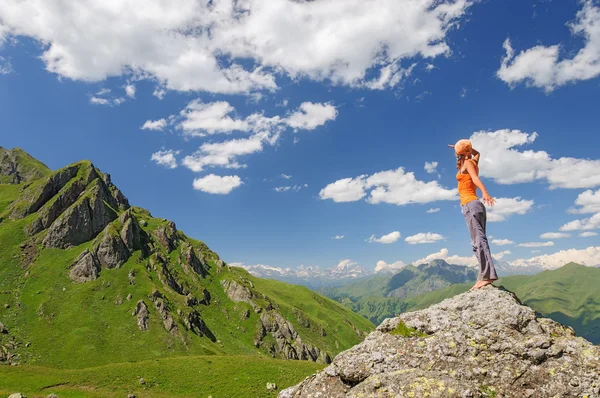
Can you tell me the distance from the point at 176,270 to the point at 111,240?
125 feet

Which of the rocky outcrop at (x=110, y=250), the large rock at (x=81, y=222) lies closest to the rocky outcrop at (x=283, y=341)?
the rocky outcrop at (x=110, y=250)

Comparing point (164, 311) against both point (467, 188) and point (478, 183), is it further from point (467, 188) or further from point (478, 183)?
point (478, 183)

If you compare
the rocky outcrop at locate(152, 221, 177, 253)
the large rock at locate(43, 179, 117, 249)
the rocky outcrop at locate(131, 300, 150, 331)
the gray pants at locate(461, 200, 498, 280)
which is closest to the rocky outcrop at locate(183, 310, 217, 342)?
the rocky outcrop at locate(131, 300, 150, 331)

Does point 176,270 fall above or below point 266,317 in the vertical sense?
above

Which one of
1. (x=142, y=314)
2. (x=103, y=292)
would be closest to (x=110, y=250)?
(x=103, y=292)

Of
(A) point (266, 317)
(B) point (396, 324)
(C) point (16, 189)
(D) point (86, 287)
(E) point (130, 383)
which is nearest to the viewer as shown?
(B) point (396, 324)

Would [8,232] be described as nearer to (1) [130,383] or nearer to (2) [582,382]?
(1) [130,383]

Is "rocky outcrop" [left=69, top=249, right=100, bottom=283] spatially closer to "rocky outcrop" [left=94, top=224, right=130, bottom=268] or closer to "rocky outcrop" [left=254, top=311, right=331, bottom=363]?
"rocky outcrop" [left=94, top=224, right=130, bottom=268]

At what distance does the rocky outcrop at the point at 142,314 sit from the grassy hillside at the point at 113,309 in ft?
1.95

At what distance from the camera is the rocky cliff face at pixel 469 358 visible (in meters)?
9.04

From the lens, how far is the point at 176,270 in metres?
178

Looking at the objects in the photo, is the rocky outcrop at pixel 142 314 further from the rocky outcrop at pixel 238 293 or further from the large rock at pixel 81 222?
the rocky outcrop at pixel 238 293

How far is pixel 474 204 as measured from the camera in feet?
46.1

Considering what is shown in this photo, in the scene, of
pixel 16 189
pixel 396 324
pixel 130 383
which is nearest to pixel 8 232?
pixel 16 189
